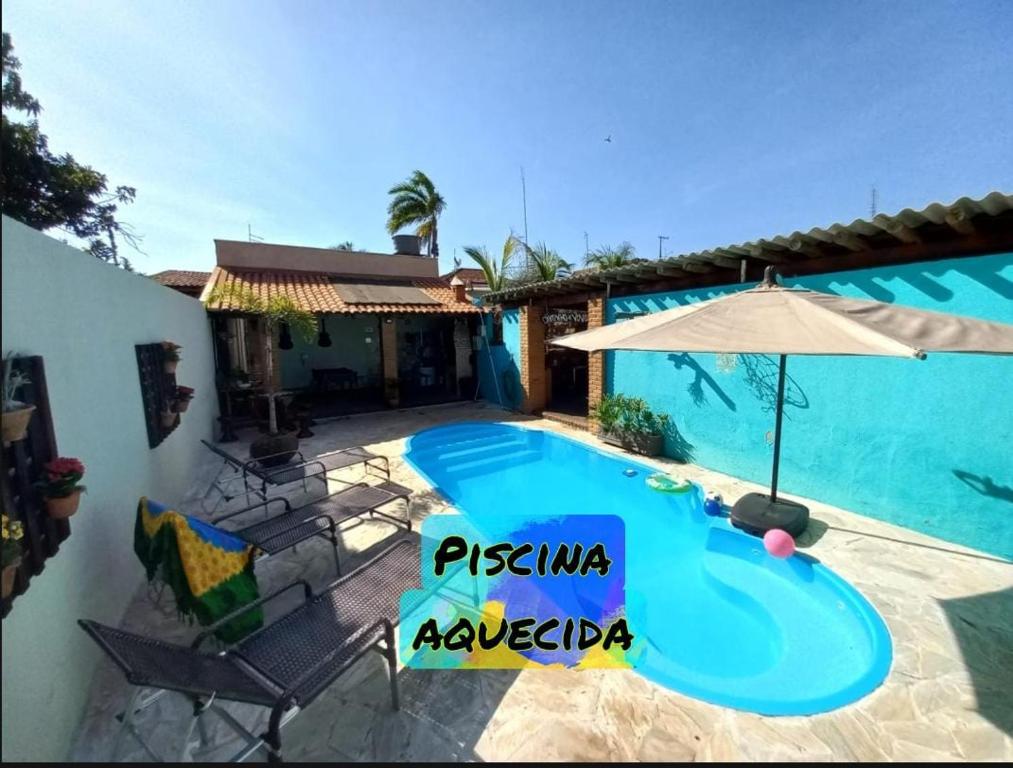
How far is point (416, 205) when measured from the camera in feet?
86.2

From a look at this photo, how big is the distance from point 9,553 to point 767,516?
25.5 feet

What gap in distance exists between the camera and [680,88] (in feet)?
32.0

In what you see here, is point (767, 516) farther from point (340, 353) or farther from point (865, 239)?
point (340, 353)

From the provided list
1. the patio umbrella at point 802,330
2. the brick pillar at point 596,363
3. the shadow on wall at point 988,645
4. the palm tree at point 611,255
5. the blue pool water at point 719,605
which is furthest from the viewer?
the palm tree at point 611,255

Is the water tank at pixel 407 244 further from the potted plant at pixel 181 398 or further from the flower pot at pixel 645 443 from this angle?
the flower pot at pixel 645 443

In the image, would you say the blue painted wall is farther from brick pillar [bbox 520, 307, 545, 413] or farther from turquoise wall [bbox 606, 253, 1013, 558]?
turquoise wall [bbox 606, 253, 1013, 558]

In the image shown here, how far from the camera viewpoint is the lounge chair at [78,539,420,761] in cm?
270

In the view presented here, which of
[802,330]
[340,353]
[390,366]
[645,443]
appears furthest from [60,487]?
[340,353]

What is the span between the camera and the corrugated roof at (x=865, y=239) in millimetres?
5160

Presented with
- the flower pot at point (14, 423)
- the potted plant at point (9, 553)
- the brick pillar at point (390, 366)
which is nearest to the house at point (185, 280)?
the brick pillar at point (390, 366)

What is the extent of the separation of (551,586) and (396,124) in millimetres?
11281

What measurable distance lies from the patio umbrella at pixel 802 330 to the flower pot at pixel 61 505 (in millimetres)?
4900

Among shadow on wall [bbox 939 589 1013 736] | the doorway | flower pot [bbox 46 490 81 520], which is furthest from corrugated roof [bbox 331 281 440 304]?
shadow on wall [bbox 939 589 1013 736]

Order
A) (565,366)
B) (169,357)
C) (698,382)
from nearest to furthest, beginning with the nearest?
(169,357) < (698,382) < (565,366)
